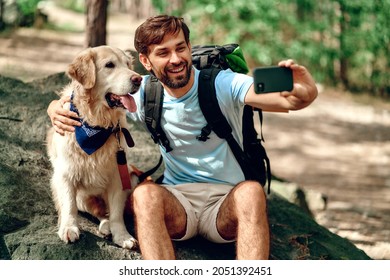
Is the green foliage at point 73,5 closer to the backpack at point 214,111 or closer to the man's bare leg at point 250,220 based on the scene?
the backpack at point 214,111

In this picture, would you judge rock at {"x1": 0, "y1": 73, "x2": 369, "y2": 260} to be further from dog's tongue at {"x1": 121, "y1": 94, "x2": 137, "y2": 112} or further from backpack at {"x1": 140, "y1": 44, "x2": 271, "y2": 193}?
dog's tongue at {"x1": 121, "y1": 94, "x2": 137, "y2": 112}

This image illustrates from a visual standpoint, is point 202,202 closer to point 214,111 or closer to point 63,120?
point 214,111

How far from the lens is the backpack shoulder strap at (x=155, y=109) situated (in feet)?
12.9

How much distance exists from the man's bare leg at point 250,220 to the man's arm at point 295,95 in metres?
0.59

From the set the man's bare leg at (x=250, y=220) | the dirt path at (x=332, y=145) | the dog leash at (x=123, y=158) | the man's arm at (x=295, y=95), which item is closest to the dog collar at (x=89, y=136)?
the dog leash at (x=123, y=158)

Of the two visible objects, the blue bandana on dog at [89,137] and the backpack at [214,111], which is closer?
the backpack at [214,111]

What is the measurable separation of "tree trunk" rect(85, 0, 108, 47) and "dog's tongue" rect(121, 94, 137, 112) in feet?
11.9

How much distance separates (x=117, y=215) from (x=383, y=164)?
24.0ft

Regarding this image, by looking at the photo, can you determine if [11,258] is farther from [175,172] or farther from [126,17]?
[126,17]

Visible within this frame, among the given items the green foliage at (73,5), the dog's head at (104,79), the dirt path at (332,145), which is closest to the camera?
the dog's head at (104,79)

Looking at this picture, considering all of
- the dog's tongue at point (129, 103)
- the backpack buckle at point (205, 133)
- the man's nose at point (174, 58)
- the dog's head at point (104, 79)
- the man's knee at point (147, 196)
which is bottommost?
the man's knee at point (147, 196)

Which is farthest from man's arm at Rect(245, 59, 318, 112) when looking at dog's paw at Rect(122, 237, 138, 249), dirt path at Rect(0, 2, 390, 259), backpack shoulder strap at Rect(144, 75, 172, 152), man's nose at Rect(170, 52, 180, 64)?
dirt path at Rect(0, 2, 390, 259)

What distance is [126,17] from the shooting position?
20000mm

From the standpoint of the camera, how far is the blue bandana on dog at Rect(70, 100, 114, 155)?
3.94 m
